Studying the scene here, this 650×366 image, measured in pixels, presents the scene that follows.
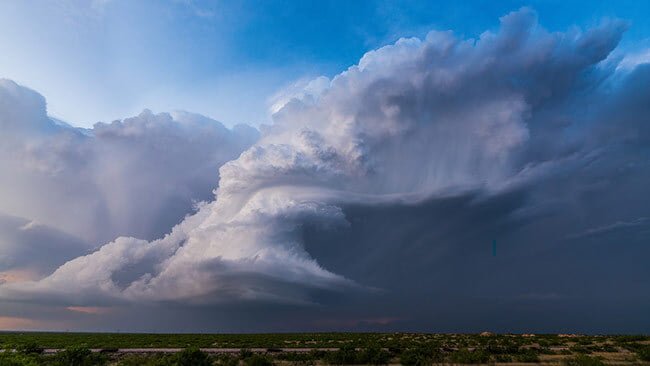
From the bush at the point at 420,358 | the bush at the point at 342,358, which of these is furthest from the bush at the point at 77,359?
the bush at the point at 420,358

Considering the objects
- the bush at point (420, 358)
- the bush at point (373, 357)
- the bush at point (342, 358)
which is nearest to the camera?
the bush at point (420, 358)

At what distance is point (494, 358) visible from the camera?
50438 millimetres

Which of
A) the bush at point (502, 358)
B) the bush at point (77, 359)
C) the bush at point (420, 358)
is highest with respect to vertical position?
the bush at point (77, 359)

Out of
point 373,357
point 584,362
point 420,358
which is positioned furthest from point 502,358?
point 373,357

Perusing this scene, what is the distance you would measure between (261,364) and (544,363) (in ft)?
106

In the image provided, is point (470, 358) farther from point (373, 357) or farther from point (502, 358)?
point (373, 357)

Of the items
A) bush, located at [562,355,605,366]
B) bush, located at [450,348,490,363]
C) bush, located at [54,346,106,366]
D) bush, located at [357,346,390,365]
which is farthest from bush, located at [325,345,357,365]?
bush, located at [54,346,106,366]

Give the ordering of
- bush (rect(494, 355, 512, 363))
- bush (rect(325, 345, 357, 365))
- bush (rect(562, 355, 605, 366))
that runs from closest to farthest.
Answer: bush (rect(562, 355, 605, 366)), bush (rect(325, 345, 357, 365)), bush (rect(494, 355, 512, 363))

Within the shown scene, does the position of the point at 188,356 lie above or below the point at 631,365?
above

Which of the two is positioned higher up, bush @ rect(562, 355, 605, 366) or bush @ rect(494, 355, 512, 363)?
bush @ rect(562, 355, 605, 366)

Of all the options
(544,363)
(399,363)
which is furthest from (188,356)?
(544,363)

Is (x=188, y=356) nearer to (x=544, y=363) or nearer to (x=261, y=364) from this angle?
(x=261, y=364)

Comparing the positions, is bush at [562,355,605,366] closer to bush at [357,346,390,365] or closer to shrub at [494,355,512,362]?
shrub at [494,355,512,362]

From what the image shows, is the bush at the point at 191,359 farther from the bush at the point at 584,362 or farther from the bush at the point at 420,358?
the bush at the point at 584,362
